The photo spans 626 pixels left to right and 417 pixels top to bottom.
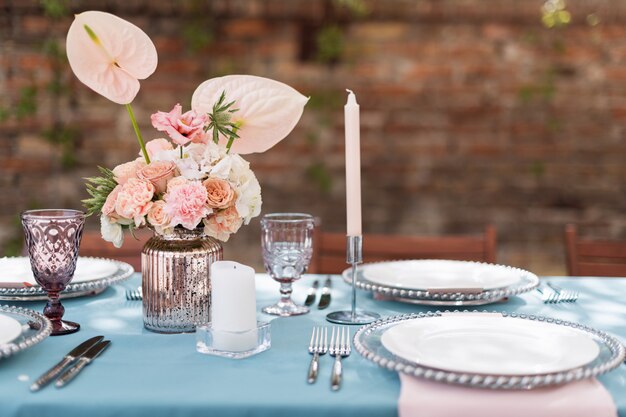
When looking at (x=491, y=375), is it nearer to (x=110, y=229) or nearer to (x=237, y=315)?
(x=237, y=315)

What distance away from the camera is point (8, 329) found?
102cm

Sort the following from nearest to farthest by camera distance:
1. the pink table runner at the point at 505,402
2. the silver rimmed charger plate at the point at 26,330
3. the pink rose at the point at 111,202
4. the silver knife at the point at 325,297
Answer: the pink table runner at the point at 505,402
the silver rimmed charger plate at the point at 26,330
the pink rose at the point at 111,202
the silver knife at the point at 325,297

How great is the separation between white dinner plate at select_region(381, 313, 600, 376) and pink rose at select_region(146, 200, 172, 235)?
1.22 ft

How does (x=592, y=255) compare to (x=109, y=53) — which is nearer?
(x=109, y=53)

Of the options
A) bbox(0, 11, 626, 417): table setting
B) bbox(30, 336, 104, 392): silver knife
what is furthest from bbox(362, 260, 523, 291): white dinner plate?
bbox(30, 336, 104, 392): silver knife

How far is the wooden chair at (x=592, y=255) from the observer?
6.36 ft

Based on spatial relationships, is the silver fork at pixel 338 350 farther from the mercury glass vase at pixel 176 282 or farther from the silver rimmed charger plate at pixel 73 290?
the silver rimmed charger plate at pixel 73 290

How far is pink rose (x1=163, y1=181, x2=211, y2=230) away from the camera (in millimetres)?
1101

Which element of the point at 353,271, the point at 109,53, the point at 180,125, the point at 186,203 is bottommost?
the point at 353,271

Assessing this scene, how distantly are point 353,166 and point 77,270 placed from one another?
0.68 m

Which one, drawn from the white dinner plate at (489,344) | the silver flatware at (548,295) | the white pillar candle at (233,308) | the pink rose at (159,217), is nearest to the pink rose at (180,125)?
the pink rose at (159,217)

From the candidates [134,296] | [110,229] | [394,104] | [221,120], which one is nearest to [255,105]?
[221,120]

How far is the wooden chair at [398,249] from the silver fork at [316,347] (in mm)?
835

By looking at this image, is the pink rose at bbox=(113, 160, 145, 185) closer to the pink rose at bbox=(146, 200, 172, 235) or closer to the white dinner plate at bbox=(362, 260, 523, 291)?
the pink rose at bbox=(146, 200, 172, 235)
